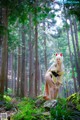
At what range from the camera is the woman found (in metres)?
7.32

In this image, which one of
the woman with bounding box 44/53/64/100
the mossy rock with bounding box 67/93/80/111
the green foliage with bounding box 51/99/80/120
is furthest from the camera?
the woman with bounding box 44/53/64/100

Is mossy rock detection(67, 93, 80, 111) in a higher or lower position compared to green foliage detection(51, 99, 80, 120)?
higher

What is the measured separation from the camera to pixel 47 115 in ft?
17.8

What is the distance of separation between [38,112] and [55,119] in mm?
648

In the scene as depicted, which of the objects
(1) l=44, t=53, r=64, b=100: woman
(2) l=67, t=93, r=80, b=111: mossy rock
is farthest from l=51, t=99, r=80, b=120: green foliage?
(1) l=44, t=53, r=64, b=100: woman

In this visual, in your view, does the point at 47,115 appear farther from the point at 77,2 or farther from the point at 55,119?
the point at 77,2

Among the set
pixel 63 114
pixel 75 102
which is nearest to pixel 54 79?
pixel 75 102

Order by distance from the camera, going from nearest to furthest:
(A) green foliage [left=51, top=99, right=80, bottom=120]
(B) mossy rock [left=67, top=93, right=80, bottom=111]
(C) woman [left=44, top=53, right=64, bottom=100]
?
(A) green foliage [left=51, top=99, right=80, bottom=120], (B) mossy rock [left=67, top=93, right=80, bottom=111], (C) woman [left=44, top=53, right=64, bottom=100]

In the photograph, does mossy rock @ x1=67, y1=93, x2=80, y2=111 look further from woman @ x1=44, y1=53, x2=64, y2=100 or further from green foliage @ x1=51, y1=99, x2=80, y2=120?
woman @ x1=44, y1=53, x2=64, y2=100

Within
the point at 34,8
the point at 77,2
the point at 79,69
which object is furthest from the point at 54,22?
the point at 77,2

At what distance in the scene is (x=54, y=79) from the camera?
738 centimetres

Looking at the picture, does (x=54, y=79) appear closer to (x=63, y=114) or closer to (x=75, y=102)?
(x=75, y=102)

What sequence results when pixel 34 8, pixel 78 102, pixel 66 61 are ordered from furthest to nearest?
pixel 66 61
pixel 34 8
pixel 78 102

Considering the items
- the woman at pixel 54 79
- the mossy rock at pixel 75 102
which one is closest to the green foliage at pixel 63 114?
the mossy rock at pixel 75 102
